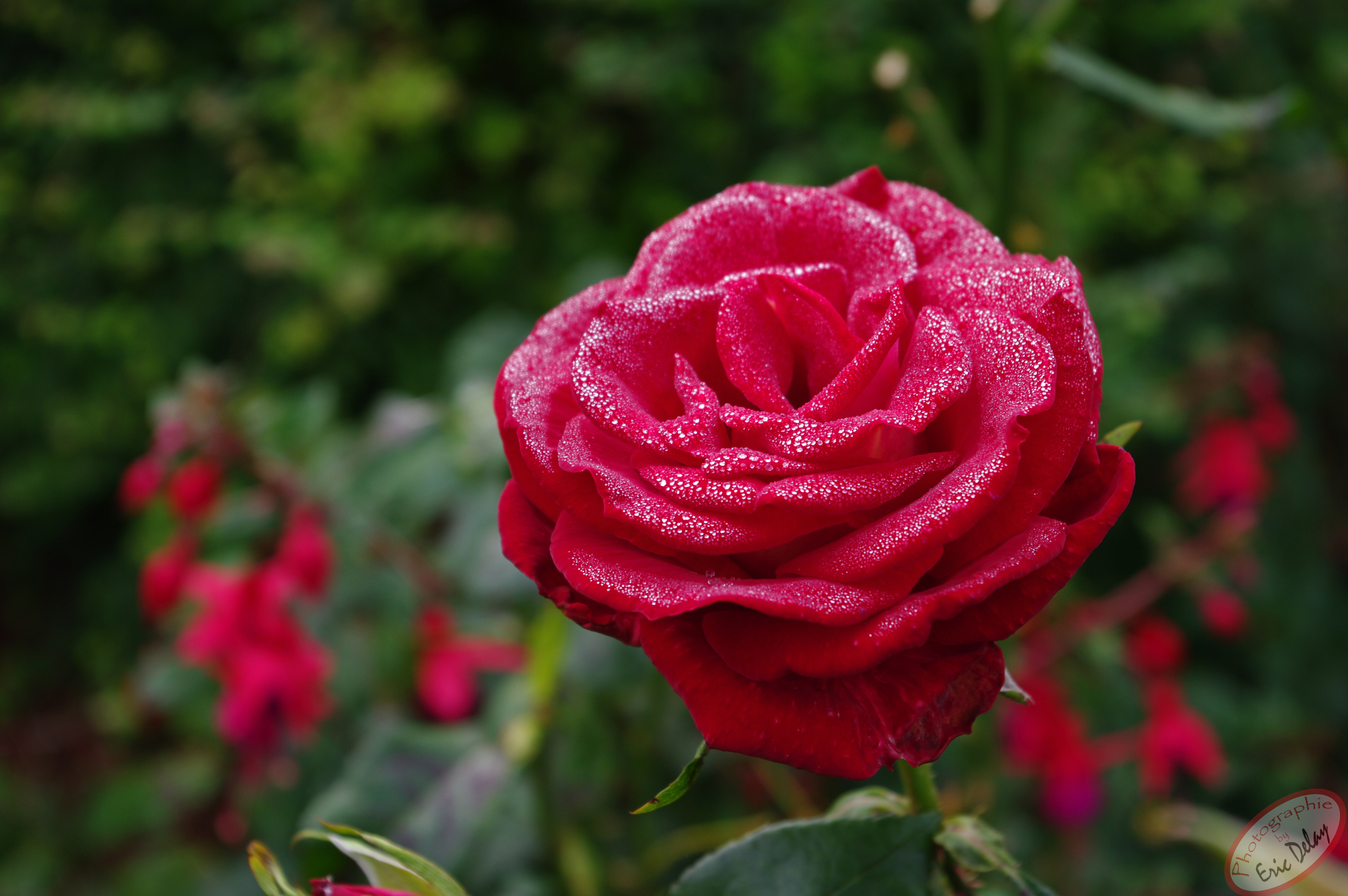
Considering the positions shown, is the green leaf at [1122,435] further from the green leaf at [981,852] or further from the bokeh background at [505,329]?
the bokeh background at [505,329]

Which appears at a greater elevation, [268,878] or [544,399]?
[544,399]

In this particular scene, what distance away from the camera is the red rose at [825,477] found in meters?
0.26

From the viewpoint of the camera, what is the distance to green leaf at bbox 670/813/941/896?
0.32 metres

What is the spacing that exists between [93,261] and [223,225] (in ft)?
1.62

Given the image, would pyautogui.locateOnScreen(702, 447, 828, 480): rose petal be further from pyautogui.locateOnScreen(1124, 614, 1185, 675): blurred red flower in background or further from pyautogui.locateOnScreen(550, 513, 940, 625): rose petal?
pyautogui.locateOnScreen(1124, 614, 1185, 675): blurred red flower in background

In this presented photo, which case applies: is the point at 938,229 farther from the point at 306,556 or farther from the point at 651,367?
the point at 306,556

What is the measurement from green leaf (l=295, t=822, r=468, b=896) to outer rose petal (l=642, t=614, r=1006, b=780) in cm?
14

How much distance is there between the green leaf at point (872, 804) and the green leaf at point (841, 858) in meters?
0.02

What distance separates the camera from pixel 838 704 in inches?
10.5

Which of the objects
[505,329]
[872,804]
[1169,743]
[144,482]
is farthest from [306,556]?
[1169,743]

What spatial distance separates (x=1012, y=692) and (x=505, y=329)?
93 cm

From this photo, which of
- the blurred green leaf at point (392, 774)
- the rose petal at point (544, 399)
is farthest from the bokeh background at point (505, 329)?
the rose petal at point (544, 399)

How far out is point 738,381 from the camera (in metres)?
0.30

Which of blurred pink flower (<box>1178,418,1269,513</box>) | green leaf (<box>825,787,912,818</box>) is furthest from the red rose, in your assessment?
blurred pink flower (<box>1178,418,1269,513</box>)
